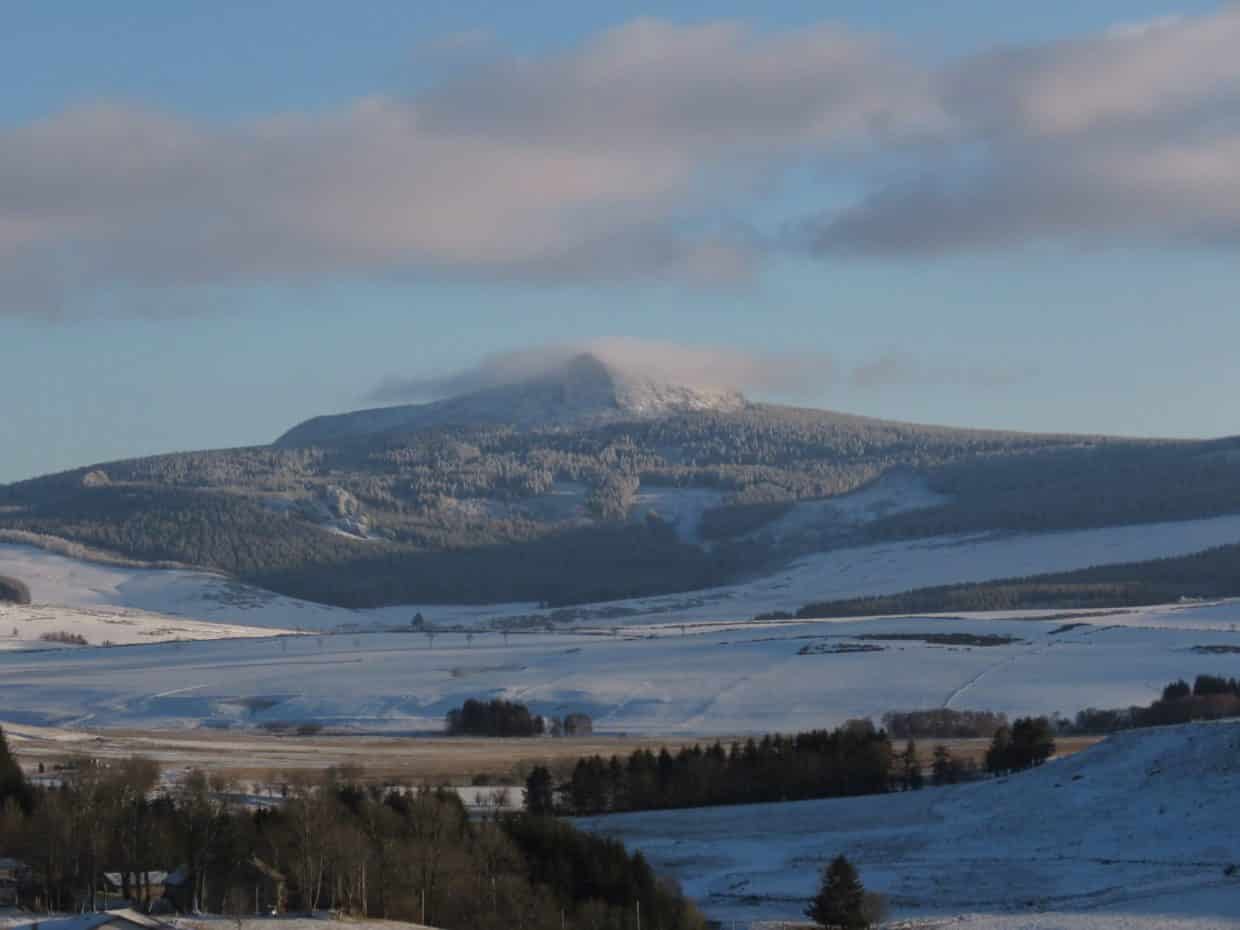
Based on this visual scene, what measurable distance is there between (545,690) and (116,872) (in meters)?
78.4

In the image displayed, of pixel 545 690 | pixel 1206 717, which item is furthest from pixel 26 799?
pixel 545 690

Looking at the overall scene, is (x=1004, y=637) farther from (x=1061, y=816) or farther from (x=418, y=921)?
(x=418, y=921)

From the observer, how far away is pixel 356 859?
5453 centimetres

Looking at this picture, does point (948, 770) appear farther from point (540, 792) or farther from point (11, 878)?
point (11, 878)

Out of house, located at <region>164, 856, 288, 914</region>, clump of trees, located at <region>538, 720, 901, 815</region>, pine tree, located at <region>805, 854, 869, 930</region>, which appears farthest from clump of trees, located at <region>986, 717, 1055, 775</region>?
house, located at <region>164, 856, 288, 914</region>

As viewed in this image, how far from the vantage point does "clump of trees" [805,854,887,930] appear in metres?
55.0

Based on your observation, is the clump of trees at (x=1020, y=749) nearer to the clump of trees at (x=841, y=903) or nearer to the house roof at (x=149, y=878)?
the clump of trees at (x=841, y=903)

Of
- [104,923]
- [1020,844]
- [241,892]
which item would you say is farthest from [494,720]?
[104,923]

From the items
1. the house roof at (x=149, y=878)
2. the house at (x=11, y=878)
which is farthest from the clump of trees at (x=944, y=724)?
the house at (x=11, y=878)

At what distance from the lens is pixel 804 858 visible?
6925 cm

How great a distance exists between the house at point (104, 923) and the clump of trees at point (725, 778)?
40.7m

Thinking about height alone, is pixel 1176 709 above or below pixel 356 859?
below

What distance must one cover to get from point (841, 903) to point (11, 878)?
2286 cm

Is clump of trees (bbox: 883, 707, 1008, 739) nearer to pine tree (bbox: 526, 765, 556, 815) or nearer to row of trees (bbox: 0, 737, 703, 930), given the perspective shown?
pine tree (bbox: 526, 765, 556, 815)
